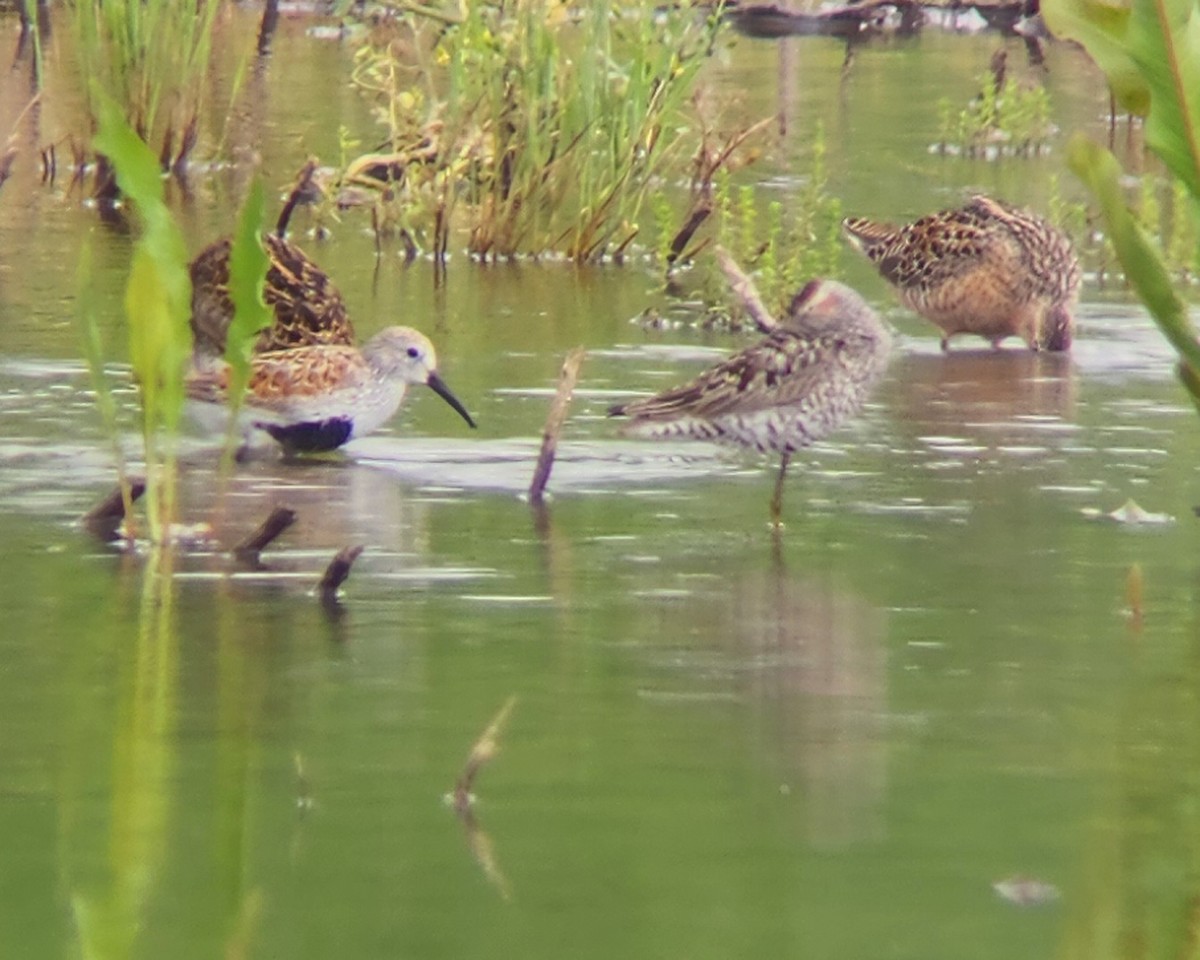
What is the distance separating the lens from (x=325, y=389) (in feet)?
31.2

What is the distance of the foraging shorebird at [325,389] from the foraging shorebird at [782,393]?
894 millimetres

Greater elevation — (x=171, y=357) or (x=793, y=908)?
(x=171, y=357)

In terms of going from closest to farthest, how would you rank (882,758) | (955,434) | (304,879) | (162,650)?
(304,879), (882,758), (162,650), (955,434)

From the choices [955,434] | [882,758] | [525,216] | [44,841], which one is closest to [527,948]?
[44,841]

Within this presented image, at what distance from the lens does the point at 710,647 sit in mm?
6863

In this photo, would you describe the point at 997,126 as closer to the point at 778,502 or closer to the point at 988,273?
the point at 988,273

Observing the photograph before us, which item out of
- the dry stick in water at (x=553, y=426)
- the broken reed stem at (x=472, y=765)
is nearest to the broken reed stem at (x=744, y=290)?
the dry stick in water at (x=553, y=426)

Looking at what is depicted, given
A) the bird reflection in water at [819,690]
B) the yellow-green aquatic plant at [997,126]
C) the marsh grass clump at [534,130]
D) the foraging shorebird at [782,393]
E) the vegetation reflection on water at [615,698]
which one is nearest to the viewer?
the vegetation reflection on water at [615,698]

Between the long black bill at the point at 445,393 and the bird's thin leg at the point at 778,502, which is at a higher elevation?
the long black bill at the point at 445,393

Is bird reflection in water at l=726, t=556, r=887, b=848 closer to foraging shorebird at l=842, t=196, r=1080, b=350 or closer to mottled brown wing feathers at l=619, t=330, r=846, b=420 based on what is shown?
mottled brown wing feathers at l=619, t=330, r=846, b=420

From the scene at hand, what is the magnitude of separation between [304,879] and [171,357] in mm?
2922

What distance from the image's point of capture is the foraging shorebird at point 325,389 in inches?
373

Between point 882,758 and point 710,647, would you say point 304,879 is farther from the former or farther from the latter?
point 710,647

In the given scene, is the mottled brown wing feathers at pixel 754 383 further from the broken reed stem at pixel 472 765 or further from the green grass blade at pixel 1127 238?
the broken reed stem at pixel 472 765
